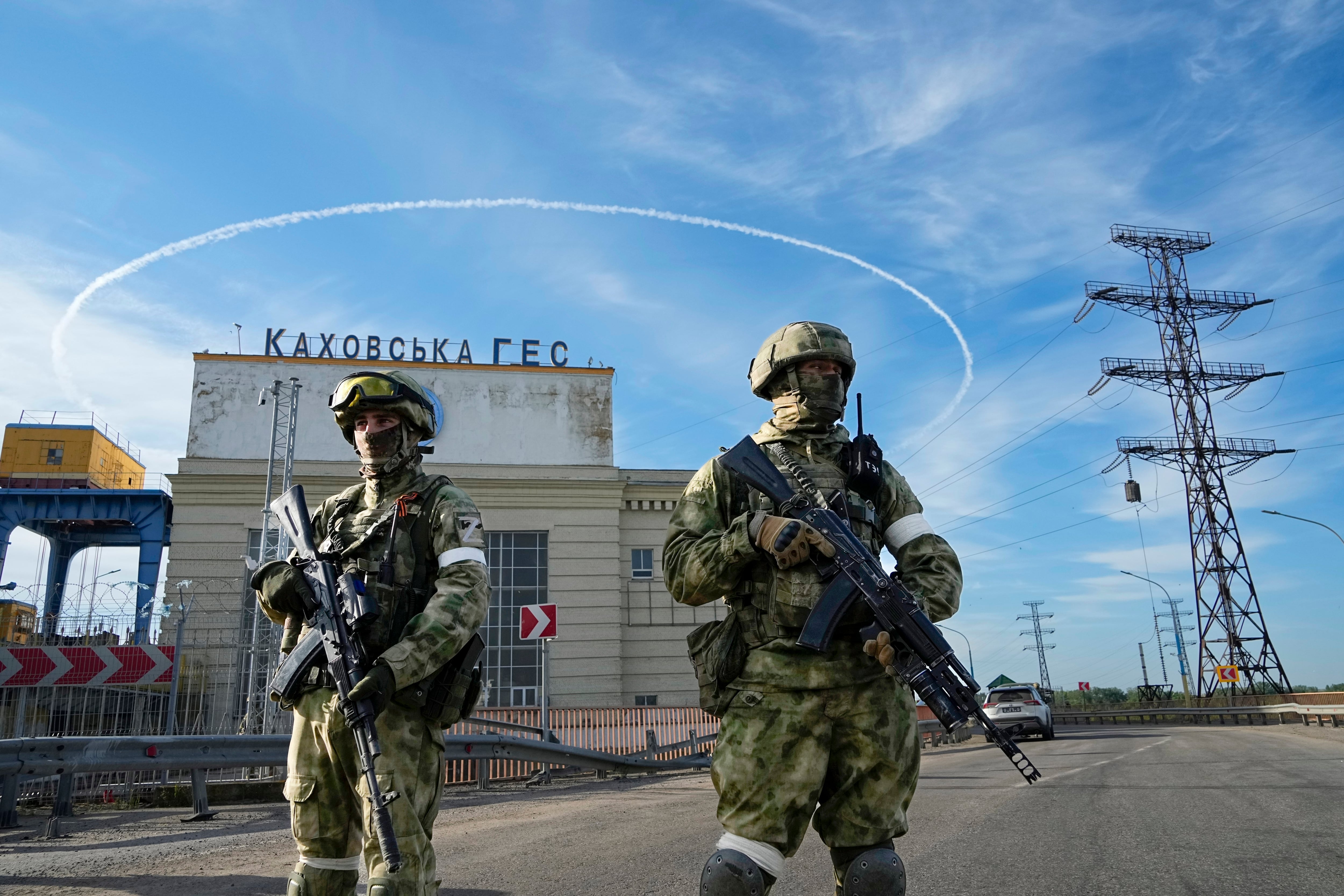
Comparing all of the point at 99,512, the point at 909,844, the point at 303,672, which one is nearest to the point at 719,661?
the point at 303,672

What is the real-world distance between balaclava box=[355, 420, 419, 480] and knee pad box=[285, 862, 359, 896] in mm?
1371

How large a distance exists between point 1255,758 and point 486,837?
35.3 ft

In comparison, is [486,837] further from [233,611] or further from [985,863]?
[233,611]

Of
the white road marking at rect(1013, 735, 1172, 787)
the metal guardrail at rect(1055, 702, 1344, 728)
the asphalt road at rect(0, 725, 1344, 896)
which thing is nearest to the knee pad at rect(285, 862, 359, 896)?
the asphalt road at rect(0, 725, 1344, 896)

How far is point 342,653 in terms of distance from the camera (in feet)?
10.3

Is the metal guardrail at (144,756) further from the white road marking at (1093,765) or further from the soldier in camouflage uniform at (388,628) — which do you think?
the white road marking at (1093,765)

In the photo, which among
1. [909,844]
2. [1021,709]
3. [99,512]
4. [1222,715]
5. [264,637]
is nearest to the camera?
[909,844]

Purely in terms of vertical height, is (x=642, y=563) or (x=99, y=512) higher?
(x=99, y=512)

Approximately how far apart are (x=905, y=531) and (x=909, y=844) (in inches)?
145

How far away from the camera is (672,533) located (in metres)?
3.24

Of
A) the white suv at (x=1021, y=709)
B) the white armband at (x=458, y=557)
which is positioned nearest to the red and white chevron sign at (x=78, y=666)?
the white armband at (x=458, y=557)

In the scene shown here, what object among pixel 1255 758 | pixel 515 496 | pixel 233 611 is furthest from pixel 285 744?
pixel 515 496

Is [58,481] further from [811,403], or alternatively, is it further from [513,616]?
[811,403]

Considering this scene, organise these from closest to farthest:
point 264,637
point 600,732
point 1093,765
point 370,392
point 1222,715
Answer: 1. point 370,392
2. point 1093,765
3. point 600,732
4. point 264,637
5. point 1222,715
